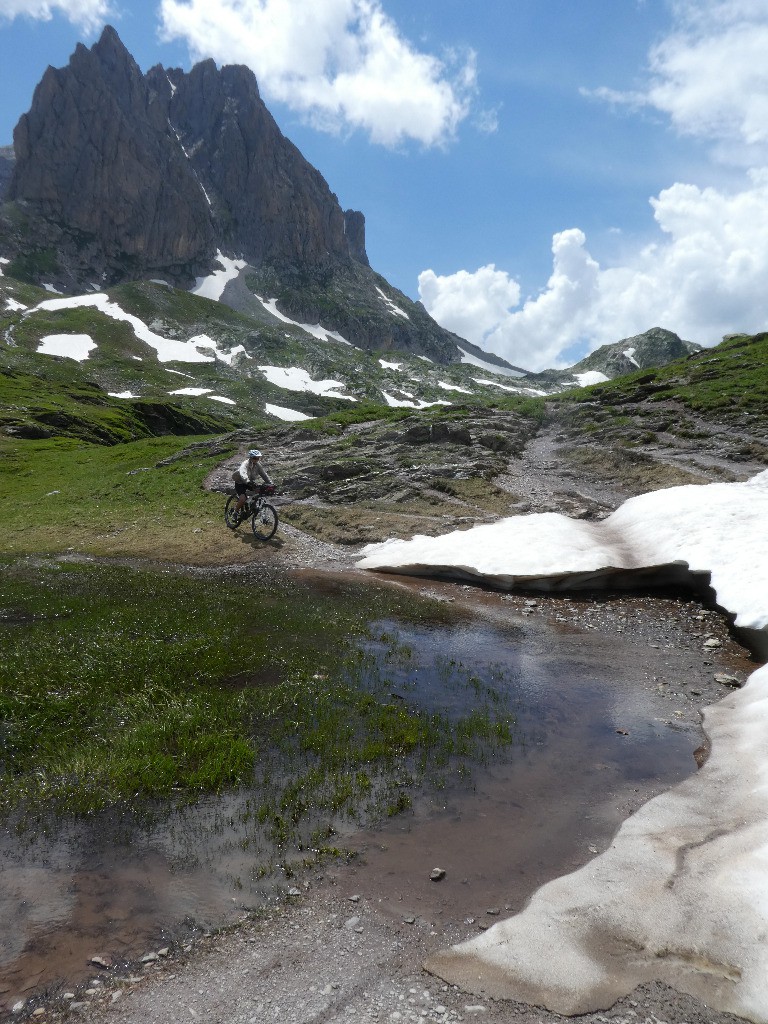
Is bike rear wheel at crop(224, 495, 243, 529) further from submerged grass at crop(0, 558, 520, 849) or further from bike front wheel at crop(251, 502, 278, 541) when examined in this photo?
submerged grass at crop(0, 558, 520, 849)

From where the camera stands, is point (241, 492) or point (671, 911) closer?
point (671, 911)

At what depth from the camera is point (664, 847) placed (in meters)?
7.21

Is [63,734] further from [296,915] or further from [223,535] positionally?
[223,535]

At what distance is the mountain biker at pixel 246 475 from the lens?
29609 mm

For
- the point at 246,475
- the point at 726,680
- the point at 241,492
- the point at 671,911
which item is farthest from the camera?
the point at 241,492

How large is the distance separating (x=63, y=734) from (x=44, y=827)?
2615 millimetres

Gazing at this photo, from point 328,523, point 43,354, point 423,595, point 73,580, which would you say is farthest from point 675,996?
point 43,354

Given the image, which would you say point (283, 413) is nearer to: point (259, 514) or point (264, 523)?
point (259, 514)

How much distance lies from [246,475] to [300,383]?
169841 millimetres

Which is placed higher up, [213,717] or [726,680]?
[726,680]

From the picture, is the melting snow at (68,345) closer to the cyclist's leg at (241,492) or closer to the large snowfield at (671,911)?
the cyclist's leg at (241,492)

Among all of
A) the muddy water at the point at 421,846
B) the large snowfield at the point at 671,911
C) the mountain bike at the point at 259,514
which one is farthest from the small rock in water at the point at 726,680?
the mountain bike at the point at 259,514

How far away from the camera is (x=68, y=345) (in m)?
177

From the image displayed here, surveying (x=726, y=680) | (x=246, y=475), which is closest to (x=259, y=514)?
(x=246, y=475)
